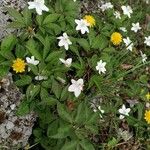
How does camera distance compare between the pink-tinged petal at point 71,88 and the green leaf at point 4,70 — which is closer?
the green leaf at point 4,70

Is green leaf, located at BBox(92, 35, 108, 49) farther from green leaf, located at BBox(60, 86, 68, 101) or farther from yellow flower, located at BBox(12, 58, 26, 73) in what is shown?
yellow flower, located at BBox(12, 58, 26, 73)

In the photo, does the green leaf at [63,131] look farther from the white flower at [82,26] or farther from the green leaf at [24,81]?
the white flower at [82,26]

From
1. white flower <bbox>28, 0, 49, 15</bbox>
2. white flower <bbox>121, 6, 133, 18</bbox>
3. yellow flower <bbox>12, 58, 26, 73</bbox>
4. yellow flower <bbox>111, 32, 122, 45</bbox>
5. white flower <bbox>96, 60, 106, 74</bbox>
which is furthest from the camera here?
white flower <bbox>121, 6, 133, 18</bbox>

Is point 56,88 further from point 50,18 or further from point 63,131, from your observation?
point 50,18

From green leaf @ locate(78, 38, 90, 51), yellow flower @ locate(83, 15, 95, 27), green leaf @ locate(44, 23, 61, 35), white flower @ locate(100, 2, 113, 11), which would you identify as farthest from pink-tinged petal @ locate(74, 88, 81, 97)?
white flower @ locate(100, 2, 113, 11)

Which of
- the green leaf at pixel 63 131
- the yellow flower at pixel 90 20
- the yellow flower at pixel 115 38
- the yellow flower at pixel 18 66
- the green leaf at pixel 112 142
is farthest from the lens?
the yellow flower at pixel 115 38

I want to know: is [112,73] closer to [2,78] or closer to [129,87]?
[129,87]

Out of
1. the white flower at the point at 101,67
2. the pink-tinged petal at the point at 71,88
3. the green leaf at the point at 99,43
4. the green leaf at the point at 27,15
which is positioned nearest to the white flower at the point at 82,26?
the green leaf at the point at 99,43

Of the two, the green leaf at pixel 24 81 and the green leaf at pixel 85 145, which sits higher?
the green leaf at pixel 24 81

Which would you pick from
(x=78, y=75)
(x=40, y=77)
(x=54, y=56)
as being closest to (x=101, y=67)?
(x=78, y=75)
